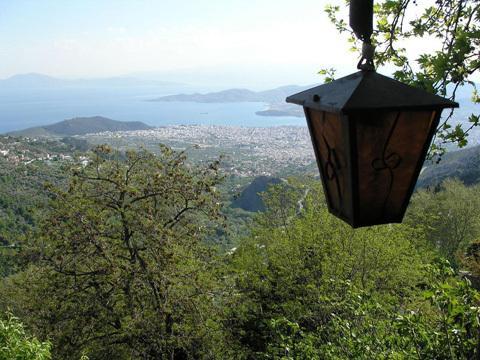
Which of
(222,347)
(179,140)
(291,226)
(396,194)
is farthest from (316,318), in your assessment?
(179,140)

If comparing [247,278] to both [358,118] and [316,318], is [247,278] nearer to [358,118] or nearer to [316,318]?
[316,318]

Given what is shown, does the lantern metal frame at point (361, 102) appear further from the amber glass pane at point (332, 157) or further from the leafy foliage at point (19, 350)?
the leafy foliage at point (19, 350)

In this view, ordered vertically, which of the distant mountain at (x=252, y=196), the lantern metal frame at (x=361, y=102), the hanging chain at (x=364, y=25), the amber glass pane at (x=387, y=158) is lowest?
the distant mountain at (x=252, y=196)

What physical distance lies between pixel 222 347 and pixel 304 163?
135642 millimetres

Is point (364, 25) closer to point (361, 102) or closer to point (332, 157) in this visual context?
point (361, 102)

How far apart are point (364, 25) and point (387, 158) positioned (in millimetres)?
585

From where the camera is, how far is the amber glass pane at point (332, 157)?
1.87 meters

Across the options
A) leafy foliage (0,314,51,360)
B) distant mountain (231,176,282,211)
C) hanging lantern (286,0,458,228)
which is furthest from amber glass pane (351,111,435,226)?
distant mountain (231,176,282,211)

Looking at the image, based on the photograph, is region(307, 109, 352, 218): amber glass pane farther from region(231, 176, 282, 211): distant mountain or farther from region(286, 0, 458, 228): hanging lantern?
region(231, 176, 282, 211): distant mountain

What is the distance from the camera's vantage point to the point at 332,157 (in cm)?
202

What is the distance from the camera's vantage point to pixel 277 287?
15.2 meters

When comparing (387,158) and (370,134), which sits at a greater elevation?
(370,134)

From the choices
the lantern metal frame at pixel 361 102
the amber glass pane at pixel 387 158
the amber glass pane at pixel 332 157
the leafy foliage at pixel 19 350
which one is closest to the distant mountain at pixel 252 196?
the leafy foliage at pixel 19 350

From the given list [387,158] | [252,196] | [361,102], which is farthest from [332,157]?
[252,196]
